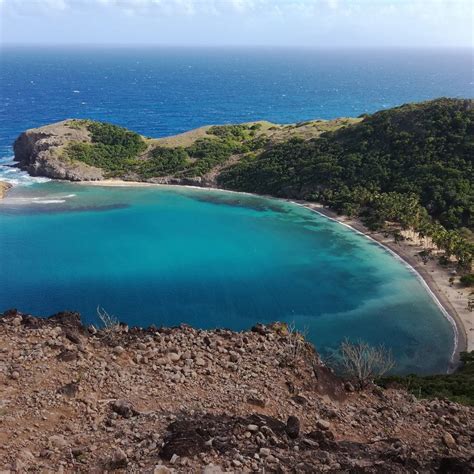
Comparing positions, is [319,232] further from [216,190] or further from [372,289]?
[216,190]

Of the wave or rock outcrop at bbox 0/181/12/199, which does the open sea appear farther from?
the wave

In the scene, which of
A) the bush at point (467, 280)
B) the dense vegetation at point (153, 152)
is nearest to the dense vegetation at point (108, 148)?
the dense vegetation at point (153, 152)

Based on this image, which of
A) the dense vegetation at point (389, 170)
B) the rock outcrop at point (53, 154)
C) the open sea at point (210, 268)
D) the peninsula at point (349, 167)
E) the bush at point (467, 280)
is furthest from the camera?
the rock outcrop at point (53, 154)

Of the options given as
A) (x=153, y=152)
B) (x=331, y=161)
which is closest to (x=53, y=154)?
(x=153, y=152)

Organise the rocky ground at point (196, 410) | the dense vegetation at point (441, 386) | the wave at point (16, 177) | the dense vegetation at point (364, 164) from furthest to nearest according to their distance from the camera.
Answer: the wave at point (16, 177)
the dense vegetation at point (364, 164)
the dense vegetation at point (441, 386)
the rocky ground at point (196, 410)

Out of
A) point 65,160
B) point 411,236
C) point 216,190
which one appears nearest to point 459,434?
point 411,236

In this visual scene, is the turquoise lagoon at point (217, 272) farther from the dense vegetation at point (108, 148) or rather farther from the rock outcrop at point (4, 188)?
the dense vegetation at point (108, 148)

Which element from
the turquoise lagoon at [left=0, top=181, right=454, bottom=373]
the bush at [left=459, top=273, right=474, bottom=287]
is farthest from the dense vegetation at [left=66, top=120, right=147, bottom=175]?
the bush at [left=459, top=273, right=474, bottom=287]
